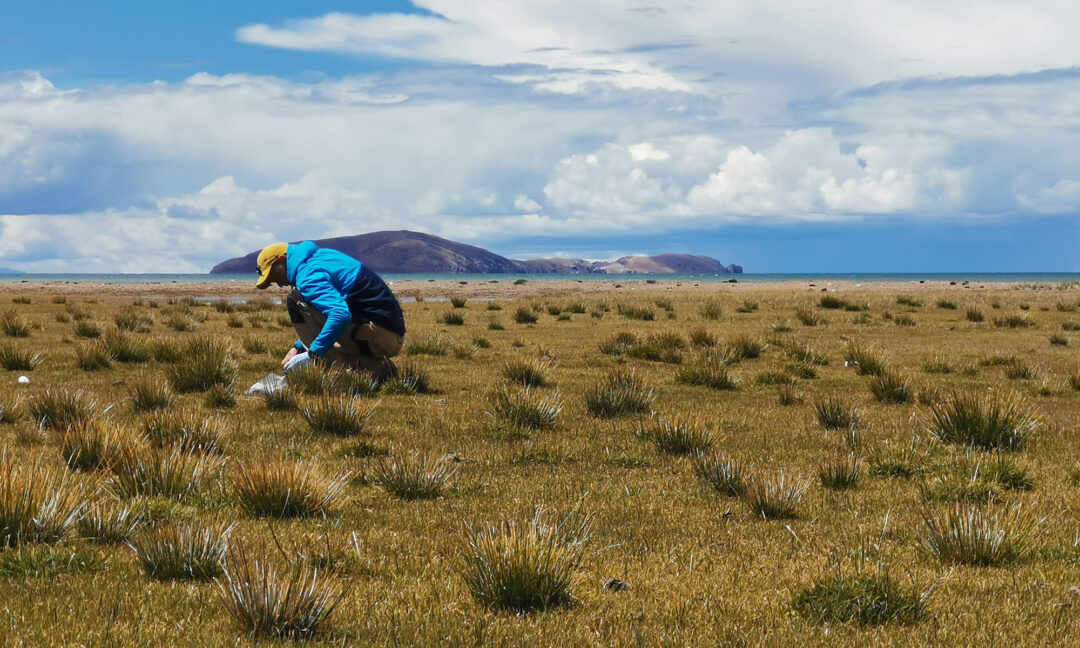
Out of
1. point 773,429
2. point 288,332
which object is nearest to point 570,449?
point 773,429

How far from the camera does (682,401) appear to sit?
12.8m

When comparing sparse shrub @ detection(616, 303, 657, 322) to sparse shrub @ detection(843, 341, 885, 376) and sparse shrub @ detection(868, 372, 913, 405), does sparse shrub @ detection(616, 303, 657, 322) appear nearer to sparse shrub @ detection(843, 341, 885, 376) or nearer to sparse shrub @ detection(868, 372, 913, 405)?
sparse shrub @ detection(843, 341, 885, 376)

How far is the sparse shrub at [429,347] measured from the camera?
17.9 meters

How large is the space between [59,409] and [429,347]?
8.82 m

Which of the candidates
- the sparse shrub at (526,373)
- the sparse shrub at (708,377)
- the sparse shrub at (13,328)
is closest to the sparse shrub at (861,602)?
the sparse shrub at (526,373)

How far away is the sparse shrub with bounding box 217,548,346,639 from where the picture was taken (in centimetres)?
429

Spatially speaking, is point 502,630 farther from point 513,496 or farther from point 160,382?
point 160,382

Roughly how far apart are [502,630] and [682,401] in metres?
8.51

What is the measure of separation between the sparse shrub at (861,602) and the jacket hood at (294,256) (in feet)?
29.7

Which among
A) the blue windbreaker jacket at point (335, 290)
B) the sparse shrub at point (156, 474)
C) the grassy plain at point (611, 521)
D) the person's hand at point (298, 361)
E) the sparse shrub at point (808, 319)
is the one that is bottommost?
the grassy plain at point (611, 521)

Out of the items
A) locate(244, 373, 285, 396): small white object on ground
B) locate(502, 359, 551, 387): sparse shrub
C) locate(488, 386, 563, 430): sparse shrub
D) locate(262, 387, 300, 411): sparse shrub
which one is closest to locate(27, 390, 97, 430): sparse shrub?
locate(262, 387, 300, 411): sparse shrub

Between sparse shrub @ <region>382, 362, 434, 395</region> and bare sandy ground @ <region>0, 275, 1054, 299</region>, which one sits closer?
sparse shrub @ <region>382, 362, 434, 395</region>

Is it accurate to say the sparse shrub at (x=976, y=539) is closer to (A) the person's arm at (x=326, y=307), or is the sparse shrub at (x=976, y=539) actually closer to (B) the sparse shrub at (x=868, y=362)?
(A) the person's arm at (x=326, y=307)

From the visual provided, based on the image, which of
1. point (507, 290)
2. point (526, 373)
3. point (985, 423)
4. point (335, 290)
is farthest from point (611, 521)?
point (507, 290)
